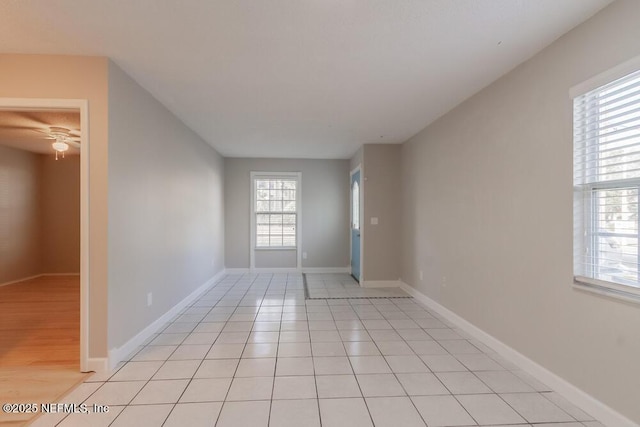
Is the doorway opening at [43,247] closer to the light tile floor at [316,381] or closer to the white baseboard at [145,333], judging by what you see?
the white baseboard at [145,333]

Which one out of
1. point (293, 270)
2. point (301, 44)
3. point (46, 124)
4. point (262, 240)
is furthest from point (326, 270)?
point (46, 124)

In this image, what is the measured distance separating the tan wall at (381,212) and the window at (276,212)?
189 centimetres

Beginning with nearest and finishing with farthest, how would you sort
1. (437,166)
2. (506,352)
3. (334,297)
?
(506,352) < (437,166) < (334,297)

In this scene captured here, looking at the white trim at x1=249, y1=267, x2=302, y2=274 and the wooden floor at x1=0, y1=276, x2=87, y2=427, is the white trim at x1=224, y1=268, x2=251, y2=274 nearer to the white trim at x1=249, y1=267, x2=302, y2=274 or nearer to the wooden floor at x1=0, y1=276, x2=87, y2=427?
the white trim at x1=249, y1=267, x2=302, y2=274

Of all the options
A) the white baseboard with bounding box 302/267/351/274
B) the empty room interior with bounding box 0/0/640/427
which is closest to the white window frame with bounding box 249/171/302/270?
the white baseboard with bounding box 302/267/351/274

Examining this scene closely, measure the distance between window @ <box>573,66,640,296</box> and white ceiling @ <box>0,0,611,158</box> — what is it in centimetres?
55

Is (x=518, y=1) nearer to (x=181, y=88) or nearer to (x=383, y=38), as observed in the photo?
(x=383, y=38)

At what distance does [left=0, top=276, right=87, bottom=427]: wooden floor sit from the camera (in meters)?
2.06

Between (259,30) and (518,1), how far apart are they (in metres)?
1.54

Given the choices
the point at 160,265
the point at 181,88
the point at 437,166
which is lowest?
the point at 160,265

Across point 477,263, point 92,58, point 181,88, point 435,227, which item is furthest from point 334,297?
point 92,58

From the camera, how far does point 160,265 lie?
10.7 feet

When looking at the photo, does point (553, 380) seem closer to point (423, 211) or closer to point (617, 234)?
point (617, 234)

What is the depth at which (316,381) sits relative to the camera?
2207 mm
